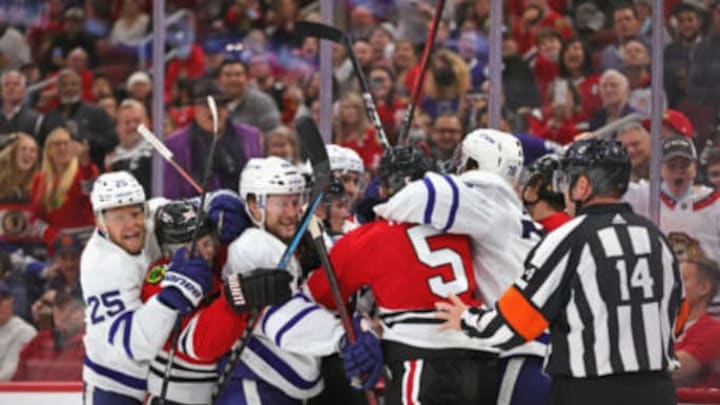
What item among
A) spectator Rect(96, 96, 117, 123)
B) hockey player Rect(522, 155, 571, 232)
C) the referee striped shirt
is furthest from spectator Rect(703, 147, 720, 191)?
spectator Rect(96, 96, 117, 123)

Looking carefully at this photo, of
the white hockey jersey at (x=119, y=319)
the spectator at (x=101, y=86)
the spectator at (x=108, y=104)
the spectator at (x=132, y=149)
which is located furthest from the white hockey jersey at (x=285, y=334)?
the spectator at (x=101, y=86)

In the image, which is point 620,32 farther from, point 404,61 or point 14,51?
point 14,51

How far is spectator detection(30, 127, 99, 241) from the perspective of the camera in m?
5.43

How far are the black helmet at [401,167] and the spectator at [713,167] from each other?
1.05 metres

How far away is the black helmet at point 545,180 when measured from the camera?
14.8 feet

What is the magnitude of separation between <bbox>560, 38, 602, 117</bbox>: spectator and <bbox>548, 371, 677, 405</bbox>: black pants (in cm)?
164

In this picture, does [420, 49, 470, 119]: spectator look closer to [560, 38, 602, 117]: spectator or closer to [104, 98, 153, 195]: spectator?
[560, 38, 602, 117]: spectator

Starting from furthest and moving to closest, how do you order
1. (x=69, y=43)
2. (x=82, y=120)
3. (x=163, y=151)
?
(x=69, y=43)
(x=82, y=120)
(x=163, y=151)

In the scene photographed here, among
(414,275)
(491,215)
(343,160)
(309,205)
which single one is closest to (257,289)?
(309,205)

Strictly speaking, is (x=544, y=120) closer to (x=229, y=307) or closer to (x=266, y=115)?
(x=266, y=115)

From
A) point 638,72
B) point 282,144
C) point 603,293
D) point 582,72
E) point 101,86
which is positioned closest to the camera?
point 603,293

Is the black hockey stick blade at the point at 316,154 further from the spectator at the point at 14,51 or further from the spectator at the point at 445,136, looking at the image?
the spectator at the point at 14,51

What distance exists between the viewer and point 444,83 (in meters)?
5.73

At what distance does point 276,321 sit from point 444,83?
1722mm
